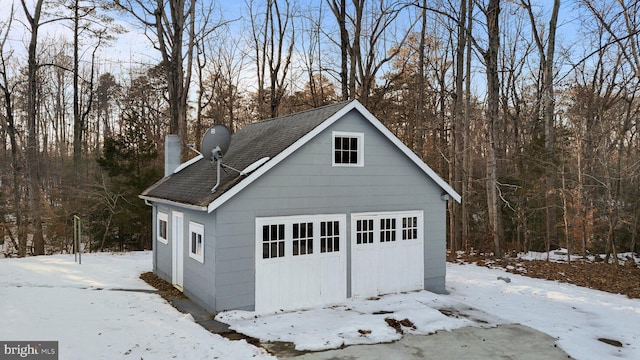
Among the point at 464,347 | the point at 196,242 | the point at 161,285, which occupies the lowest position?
the point at 464,347

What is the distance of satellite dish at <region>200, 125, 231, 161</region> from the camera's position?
28.1 feet

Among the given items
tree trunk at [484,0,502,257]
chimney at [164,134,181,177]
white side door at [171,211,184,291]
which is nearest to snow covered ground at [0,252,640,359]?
white side door at [171,211,184,291]

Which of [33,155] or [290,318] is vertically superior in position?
[33,155]

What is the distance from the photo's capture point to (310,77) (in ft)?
79.2

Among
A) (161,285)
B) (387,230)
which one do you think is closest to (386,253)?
(387,230)

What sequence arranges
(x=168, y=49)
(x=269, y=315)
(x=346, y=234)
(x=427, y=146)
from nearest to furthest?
(x=269, y=315) < (x=346, y=234) < (x=168, y=49) < (x=427, y=146)

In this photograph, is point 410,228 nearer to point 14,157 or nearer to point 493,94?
point 493,94

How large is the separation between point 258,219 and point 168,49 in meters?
14.3

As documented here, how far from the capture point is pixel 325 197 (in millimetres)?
8945

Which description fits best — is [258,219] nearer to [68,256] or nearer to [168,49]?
[68,256]

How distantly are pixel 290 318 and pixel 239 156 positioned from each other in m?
4.14

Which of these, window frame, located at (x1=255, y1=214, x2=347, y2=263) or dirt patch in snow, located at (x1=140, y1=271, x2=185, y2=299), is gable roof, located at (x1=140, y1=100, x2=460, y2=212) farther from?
dirt patch in snow, located at (x1=140, y1=271, x2=185, y2=299)

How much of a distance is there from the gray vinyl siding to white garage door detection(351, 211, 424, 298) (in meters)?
0.21

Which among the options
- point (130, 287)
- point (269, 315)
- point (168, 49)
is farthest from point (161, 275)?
point (168, 49)
